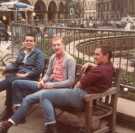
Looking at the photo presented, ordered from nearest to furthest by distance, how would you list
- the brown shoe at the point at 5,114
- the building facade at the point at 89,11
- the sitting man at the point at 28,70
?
1. the brown shoe at the point at 5,114
2. the sitting man at the point at 28,70
3. the building facade at the point at 89,11

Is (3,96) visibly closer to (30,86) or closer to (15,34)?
(30,86)

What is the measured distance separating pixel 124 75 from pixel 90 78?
2.38 m

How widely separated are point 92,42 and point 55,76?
318 cm

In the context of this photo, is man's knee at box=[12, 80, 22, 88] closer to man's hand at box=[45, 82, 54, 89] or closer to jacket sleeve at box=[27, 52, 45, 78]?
jacket sleeve at box=[27, 52, 45, 78]

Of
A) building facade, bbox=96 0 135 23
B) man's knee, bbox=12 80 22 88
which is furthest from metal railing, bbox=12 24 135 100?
building facade, bbox=96 0 135 23

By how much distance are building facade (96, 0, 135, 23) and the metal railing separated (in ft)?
49.8

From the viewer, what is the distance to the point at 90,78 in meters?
5.15

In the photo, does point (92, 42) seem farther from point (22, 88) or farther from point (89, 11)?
point (89, 11)

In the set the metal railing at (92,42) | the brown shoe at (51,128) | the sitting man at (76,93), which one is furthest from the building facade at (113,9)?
the brown shoe at (51,128)

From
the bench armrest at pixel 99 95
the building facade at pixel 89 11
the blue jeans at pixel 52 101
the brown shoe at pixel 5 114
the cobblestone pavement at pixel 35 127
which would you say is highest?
the building facade at pixel 89 11

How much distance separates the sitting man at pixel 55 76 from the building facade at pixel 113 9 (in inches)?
723

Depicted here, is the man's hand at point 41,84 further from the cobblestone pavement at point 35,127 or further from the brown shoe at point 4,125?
the brown shoe at point 4,125

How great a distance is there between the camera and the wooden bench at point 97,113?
5.13m

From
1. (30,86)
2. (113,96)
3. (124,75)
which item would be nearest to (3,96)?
(30,86)
